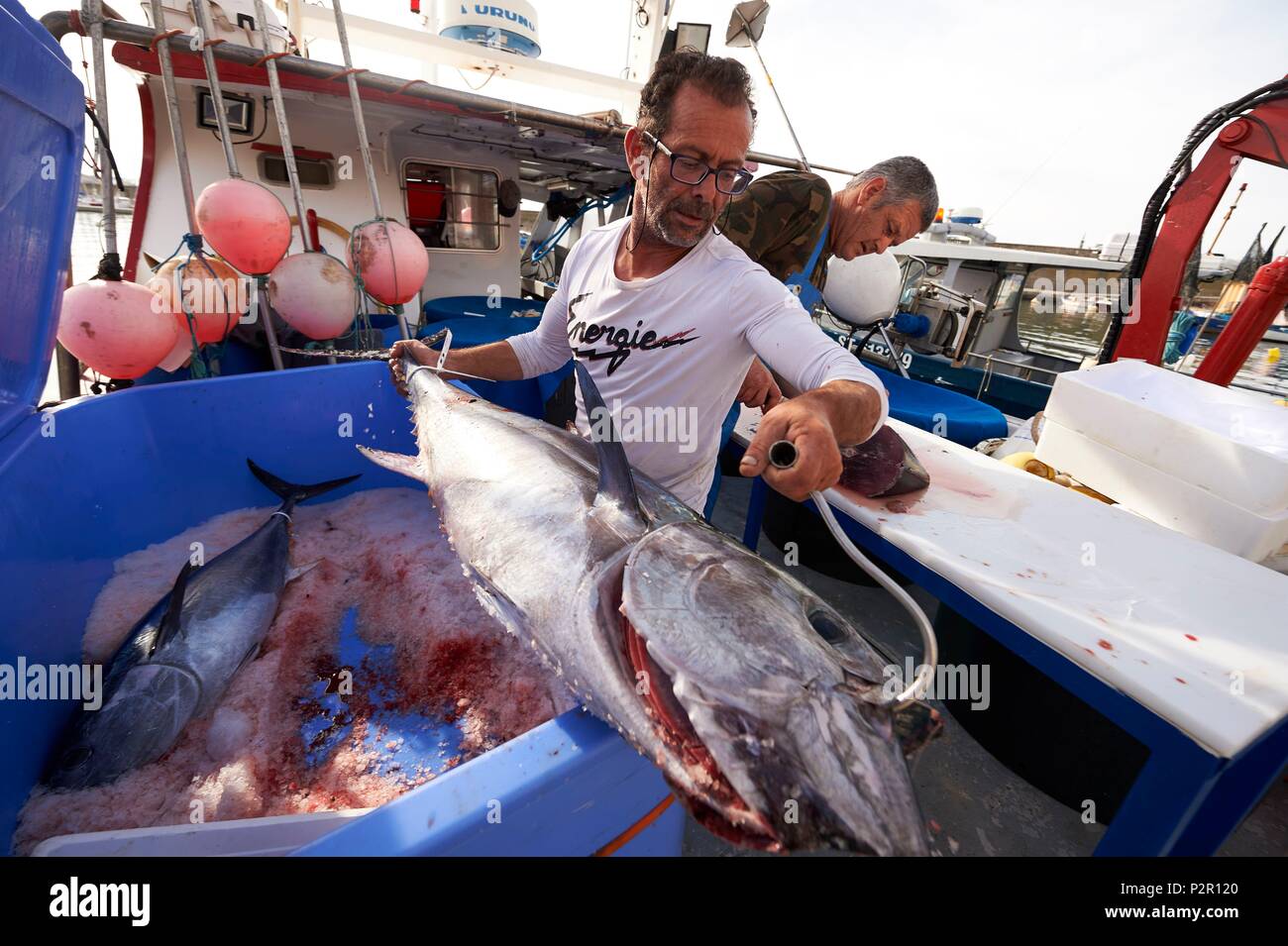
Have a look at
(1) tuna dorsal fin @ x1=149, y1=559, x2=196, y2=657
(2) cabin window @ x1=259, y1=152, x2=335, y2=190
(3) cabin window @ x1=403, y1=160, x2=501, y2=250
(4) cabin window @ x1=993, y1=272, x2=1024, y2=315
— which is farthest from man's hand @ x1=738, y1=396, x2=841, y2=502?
(4) cabin window @ x1=993, y1=272, x2=1024, y2=315

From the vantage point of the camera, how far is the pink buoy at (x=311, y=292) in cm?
251

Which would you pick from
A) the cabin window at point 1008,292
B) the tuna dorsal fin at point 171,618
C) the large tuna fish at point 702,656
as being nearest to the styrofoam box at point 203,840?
the large tuna fish at point 702,656

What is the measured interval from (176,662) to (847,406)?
6.07ft

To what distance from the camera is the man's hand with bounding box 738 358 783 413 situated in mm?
2102

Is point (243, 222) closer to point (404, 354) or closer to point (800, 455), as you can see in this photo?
point (404, 354)

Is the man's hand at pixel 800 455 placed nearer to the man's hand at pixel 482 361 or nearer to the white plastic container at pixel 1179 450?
the man's hand at pixel 482 361

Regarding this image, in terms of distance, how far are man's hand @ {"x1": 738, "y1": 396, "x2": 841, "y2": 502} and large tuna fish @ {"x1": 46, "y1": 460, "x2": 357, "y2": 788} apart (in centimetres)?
160

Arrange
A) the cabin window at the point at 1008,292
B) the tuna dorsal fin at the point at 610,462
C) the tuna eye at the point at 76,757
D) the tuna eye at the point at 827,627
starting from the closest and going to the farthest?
the tuna eye at the point at 827,627, the tuna dorsal fin at the point at 610,462, the tuna eye at the point at 76,757, the cabin window at the point at 1008,292

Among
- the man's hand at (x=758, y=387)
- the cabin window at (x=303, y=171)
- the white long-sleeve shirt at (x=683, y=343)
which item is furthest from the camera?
the cabin window at (x=303, y=171)

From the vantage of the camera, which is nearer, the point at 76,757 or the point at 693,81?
the point at 76,757

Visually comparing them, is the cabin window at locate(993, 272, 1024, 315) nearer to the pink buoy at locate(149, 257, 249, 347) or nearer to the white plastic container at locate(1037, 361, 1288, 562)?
the white plastic container at locate(1037, 361, 1288, 562)

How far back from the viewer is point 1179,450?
1.72 meters

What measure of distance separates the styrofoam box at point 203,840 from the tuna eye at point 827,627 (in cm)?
94

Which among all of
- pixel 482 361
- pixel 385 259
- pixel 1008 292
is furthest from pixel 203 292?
pixel 1008 292
